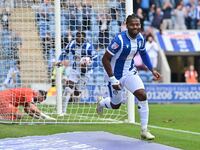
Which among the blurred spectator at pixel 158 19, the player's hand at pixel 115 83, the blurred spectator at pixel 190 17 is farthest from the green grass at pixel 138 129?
the blurred spectator at pixel 190 17

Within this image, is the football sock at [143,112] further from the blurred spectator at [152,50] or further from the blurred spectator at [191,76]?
the blurred spectator at [191,76]

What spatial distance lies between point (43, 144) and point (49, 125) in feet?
10.9

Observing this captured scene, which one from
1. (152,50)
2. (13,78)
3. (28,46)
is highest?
(152,50)

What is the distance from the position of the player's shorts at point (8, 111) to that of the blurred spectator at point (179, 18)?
16.6 m

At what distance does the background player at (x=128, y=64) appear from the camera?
10875mm

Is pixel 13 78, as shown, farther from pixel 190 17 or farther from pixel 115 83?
pixel 190 17

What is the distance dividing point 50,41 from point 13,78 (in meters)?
1.20

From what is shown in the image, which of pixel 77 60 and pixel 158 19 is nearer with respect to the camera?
pixel 77 60

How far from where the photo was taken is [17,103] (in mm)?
14219

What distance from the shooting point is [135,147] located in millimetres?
9797

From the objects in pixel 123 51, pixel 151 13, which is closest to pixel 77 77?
pixel 123 51

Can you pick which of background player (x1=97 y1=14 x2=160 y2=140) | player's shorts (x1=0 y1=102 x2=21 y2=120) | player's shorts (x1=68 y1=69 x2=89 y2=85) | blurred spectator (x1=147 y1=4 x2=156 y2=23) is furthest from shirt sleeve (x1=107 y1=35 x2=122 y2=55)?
blurred spectator (x1=147 y1=4 x2=156 y2=23)

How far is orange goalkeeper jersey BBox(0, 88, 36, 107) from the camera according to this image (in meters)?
14.1

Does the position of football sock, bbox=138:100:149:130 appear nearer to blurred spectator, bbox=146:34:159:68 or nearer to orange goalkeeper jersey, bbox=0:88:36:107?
orange goalkeeper jersey, bbox=0:88:36:107
